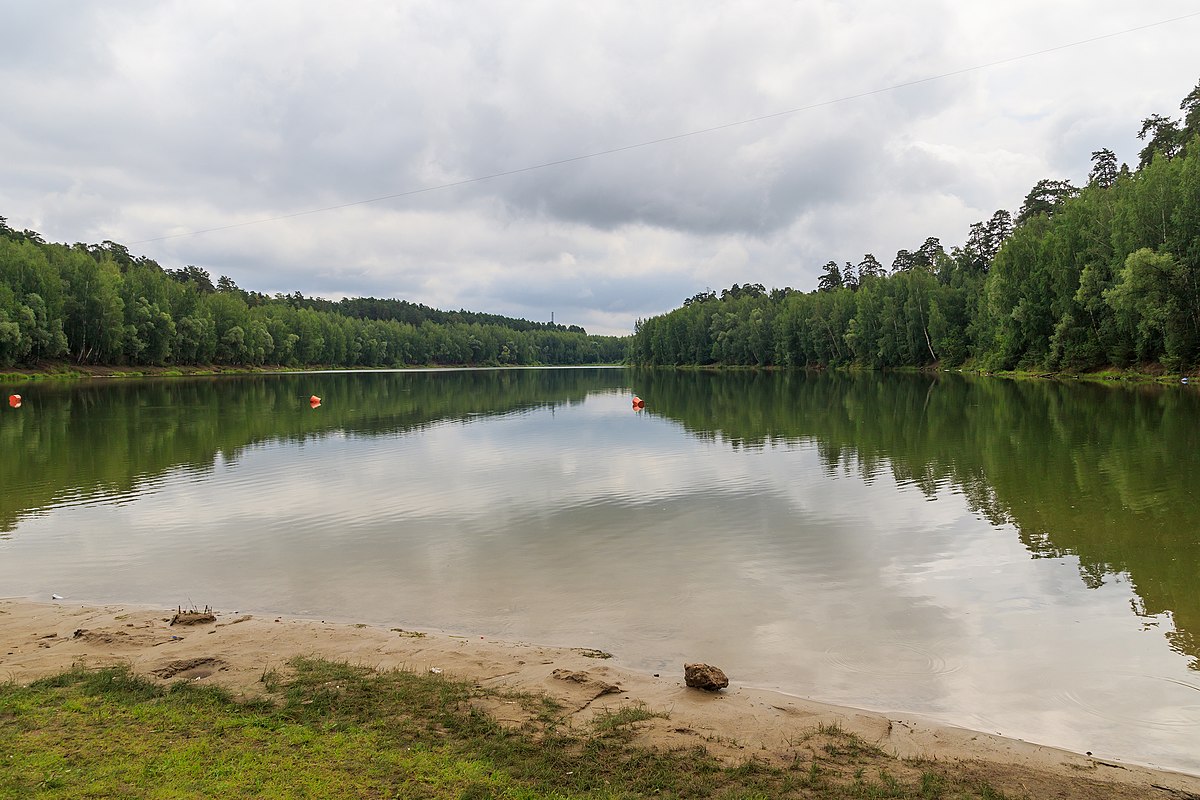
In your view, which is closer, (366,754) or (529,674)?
(366,754)

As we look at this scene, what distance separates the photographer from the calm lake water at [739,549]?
28.9ft

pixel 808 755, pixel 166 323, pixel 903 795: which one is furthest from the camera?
pixel 166 323

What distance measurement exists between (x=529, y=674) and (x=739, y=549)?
7.09 meters

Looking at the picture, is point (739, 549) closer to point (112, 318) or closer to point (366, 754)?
point (366, 754)

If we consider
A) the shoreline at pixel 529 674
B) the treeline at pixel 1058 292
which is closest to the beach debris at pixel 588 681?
the shoreline at pixel 529 674

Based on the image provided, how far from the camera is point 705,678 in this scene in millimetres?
7844

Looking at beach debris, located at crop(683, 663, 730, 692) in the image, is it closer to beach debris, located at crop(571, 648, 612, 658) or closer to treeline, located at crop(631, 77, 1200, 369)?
beach debris, located at crop(571, 648, 612, 658)

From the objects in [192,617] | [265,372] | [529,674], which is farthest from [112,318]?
[529,674]

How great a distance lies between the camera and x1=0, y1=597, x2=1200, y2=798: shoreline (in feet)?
20.7

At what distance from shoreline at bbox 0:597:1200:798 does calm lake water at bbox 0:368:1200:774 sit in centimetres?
65

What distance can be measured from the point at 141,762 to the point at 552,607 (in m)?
6.33

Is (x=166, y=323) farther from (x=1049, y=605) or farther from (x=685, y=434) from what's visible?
(x=1049, y=605)

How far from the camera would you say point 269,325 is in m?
152

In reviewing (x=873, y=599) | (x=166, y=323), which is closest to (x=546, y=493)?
(x=873, y=599)
